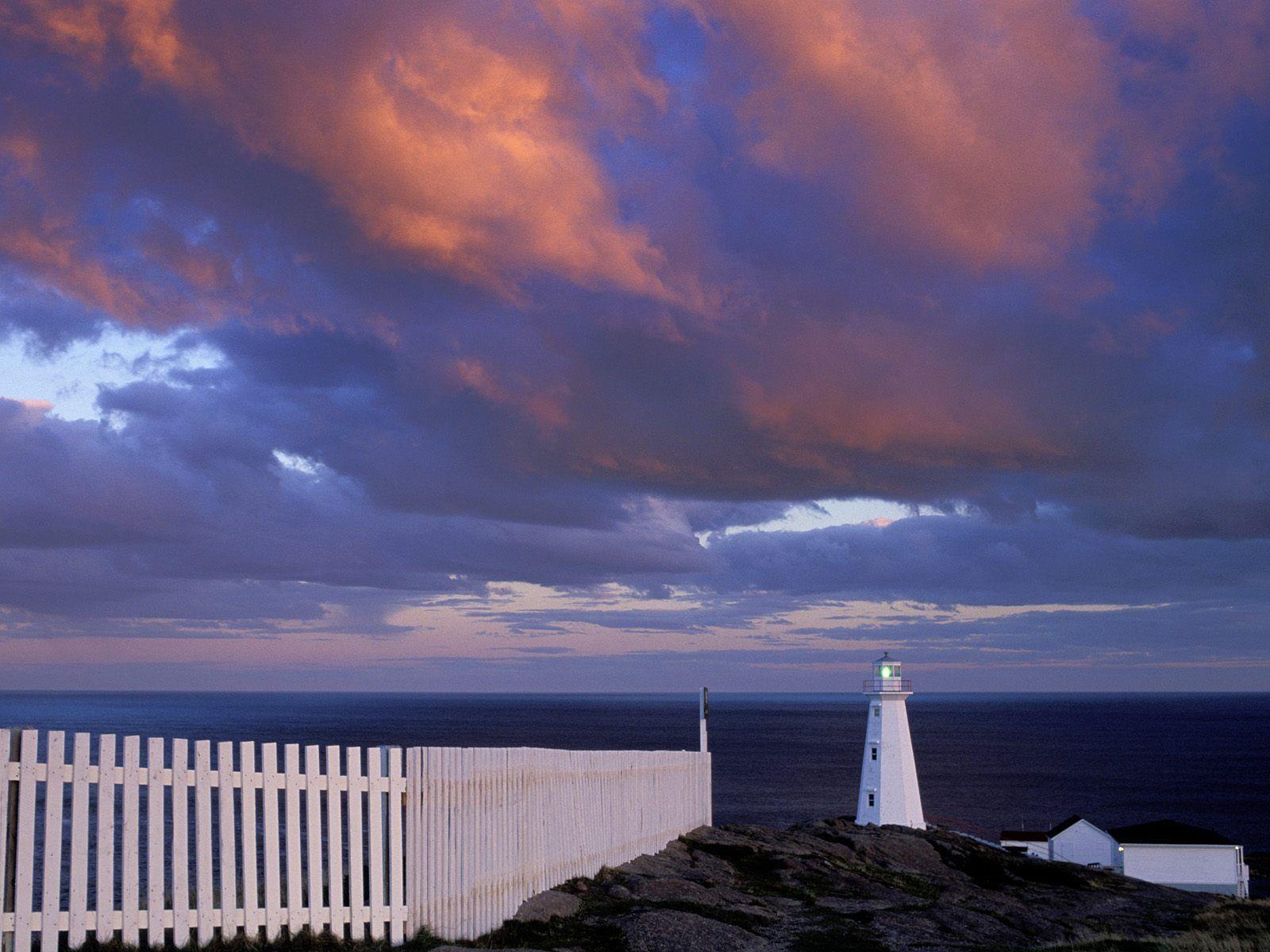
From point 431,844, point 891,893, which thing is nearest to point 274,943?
A: point 431,844

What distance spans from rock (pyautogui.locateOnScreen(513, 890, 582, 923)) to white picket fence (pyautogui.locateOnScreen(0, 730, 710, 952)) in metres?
0.15

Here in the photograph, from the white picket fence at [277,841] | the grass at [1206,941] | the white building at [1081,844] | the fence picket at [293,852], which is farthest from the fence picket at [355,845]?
the white building at [1081,844]

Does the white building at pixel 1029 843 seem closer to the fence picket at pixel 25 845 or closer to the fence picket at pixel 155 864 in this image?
the fence picket at pixel 155 864

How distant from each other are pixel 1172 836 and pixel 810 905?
3529 cm

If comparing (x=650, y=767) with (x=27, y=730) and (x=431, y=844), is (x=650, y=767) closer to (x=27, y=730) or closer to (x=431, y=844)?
(x=431, y=844)

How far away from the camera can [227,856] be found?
9.63m

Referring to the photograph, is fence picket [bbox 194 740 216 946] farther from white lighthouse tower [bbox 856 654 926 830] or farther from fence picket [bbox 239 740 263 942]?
white lighthouse tower [bbox 856 654 926 830]

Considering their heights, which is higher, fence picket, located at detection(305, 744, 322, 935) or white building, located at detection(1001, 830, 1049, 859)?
fence picket, located at detection(305, 744, 322, 935)

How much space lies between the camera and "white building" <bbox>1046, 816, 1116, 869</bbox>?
1807 inches

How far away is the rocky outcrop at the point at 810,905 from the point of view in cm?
1220

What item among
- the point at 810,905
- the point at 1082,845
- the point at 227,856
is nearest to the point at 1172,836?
the point at 1082,845

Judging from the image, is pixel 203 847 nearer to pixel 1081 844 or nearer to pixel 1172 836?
pixel 1081 844

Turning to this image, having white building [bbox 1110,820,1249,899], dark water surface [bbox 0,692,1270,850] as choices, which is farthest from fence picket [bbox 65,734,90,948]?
white building [bbox 1110,820,1249,899]

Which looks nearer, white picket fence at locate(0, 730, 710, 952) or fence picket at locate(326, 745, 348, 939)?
Result: white picket fence at locate(0, 730, 710, 952)
